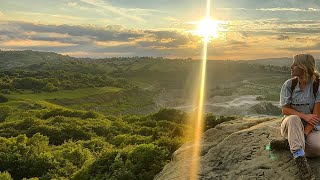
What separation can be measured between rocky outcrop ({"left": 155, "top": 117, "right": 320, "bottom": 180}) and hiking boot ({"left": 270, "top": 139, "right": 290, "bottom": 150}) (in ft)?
0.53

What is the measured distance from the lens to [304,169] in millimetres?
8672

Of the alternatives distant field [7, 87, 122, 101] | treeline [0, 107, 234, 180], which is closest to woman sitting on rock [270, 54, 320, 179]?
treeline [0, 107, 234, 180]

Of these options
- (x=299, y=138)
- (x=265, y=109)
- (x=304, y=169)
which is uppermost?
(x=299, y=138)

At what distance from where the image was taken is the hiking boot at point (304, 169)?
8.55 metres

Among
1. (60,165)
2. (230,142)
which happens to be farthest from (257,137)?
(60,165)

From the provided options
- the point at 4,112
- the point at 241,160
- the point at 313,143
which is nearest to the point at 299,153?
the point at 313,143

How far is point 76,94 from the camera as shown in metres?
122

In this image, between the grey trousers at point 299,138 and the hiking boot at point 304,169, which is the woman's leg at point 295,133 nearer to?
the grey trousers at point 299,138

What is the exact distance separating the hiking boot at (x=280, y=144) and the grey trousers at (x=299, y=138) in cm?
57

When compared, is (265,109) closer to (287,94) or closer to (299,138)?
(287,94)

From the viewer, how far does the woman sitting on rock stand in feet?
29.2

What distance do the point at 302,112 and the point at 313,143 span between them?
2.87ft

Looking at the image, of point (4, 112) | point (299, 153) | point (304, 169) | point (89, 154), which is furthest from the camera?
point (4, 112)

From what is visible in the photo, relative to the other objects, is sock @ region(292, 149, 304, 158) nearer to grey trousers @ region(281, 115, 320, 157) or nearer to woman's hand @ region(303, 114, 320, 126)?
grey trousers @ region(281, 115, 320, 157)
